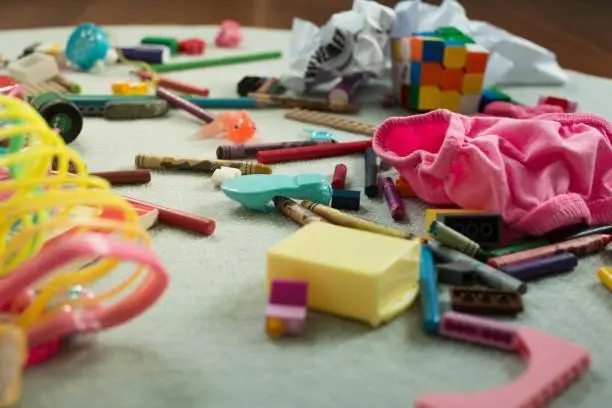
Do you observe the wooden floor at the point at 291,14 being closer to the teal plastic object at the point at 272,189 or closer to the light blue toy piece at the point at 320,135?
the light blue toy piece at the point at 320,135

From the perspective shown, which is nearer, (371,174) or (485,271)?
(485,271)

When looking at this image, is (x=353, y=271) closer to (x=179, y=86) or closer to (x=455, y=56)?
(x=455, y=56)

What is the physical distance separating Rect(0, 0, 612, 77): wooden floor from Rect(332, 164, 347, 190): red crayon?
114 centimetres

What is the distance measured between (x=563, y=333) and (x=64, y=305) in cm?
44

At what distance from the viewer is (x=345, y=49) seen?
4.99 feet

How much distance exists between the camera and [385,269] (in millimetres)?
721

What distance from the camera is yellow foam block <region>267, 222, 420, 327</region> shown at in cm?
72

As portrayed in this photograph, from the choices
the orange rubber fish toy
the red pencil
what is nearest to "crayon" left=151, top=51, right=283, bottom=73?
the red pencil

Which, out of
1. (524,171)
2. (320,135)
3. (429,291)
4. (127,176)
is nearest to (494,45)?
(320,135)

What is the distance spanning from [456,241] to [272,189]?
24 cm

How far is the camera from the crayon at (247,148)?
119cm

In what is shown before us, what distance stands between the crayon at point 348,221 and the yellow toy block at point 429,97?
539 millimetres

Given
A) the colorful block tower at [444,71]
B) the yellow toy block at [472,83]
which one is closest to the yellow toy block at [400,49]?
the colorful block tower at [444,71]

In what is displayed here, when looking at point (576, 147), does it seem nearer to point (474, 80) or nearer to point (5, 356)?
point (474, 80)
